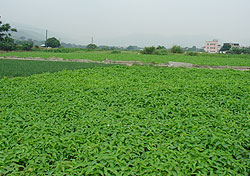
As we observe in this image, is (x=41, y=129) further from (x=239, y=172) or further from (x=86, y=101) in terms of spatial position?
(x=239, y=172)

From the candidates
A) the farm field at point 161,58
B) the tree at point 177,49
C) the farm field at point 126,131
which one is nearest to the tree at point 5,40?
the farm field at point 161,58

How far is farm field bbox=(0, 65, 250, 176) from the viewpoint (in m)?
3.46

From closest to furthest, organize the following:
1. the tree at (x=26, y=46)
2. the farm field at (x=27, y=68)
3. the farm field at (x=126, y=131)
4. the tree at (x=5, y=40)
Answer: the farm field at (x=126, y=131) → the farm field at (x=27, y=68) → the tree at (x=5, y=40) → the tree at (x=26, y=46)

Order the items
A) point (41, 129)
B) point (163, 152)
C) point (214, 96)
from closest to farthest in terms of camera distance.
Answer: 1. point (163, 152)
2. point (41, 129)
3. point (214, 96)

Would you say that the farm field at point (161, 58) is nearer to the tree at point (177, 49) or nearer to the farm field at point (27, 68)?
the farm field at point (27, 68)

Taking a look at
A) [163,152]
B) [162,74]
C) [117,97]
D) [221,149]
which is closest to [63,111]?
[117,97]

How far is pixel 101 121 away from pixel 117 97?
6.63 feet

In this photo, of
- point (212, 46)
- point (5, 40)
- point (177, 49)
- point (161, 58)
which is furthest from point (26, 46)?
point (212, 46)

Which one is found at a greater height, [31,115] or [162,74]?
[162,74]

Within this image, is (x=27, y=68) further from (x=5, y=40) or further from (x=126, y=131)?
(x=5, y=40)

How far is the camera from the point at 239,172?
3406mm

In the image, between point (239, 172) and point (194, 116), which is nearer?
point (239, 172)

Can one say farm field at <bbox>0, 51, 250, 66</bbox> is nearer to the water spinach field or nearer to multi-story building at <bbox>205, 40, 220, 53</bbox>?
the water spinach field

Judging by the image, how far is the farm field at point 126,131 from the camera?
3.46 metres
